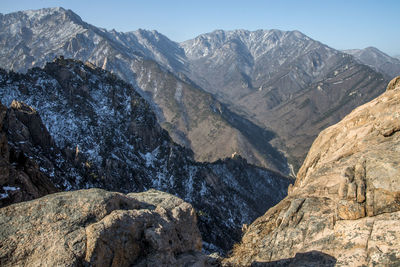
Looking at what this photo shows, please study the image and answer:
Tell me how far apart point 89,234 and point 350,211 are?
15559 mm

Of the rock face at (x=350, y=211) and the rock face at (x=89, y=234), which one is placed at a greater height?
the rock face at (x=89, y=234)

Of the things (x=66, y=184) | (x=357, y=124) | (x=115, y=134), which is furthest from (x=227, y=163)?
(x=357, y=124)

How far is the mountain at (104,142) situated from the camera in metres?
60.2

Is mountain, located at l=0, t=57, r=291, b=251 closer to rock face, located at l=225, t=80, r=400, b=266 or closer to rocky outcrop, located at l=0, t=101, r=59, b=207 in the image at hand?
rocky outcrop, located at l=0, t=101, r=59, b=207

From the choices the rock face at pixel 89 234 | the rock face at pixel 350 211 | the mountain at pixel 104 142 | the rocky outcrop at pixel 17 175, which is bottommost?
the rock face at pixel 350 211

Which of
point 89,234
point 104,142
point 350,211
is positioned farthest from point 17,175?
point 104,142

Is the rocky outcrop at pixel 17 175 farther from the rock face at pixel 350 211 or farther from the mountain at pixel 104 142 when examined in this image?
the rock face at pixel 350 211

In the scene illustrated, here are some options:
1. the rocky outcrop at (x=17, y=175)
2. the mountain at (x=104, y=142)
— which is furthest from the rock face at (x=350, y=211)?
the mountain at (x=104, y=142)

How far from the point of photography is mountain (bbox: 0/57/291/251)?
60.2 m

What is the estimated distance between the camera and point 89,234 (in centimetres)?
1387

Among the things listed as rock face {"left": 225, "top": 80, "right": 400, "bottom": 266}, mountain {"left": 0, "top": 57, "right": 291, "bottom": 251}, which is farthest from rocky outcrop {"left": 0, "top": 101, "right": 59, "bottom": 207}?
rock face {"left": 225, "top": 80, "right": 400, "bottom": 266}

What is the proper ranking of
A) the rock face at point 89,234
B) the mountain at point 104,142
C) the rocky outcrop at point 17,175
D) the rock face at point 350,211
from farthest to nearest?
the mountain at point 104,142 < the rocky outcrop at point 17,175 < the rock face at point 350,211 < the rock face at point 89,234

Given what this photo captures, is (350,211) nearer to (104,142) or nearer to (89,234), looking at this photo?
(89,234)

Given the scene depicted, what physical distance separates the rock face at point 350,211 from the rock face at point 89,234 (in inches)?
246
